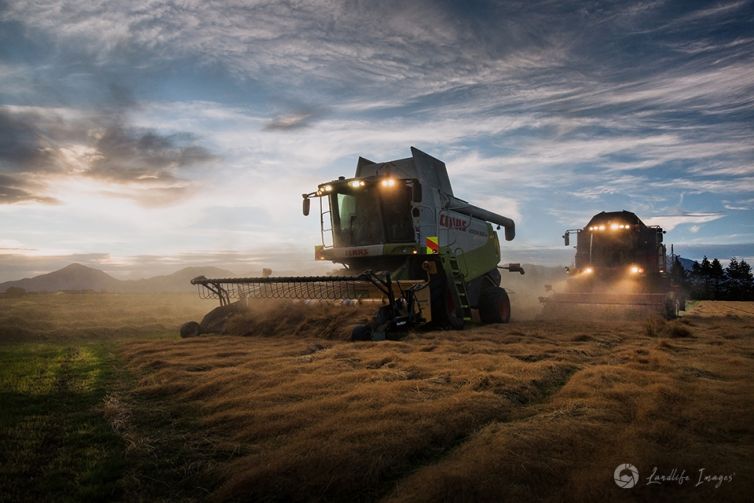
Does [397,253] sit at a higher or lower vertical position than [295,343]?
higher

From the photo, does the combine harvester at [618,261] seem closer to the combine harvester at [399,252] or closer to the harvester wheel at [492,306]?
the harvester wheel at [492,306]

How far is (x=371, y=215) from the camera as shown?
37.1 ft

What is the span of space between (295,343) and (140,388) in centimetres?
298

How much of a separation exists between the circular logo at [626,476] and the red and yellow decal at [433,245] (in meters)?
7.61

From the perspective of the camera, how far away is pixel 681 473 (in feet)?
9.29

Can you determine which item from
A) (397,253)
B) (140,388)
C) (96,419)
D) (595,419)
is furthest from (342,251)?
(595,419)

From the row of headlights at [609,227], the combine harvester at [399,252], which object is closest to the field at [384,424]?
the combine harvester at [399,252]

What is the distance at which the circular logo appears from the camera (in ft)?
8.84

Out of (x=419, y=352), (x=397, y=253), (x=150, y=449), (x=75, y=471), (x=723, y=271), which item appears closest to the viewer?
(x=75, y=471)

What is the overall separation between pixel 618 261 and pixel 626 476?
53.6 ft

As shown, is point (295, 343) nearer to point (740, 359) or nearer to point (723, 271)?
point (740, 359)

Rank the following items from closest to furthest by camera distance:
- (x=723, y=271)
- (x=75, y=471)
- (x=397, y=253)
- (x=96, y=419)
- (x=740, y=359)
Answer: (x=75, y=471) → (x=96, y=419) → (x=740, y=359) → (x=397, y=253) → (x=723, y=271)

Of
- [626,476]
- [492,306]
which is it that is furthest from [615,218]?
[626,476]

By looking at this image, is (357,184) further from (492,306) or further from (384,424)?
A: (384,424)
